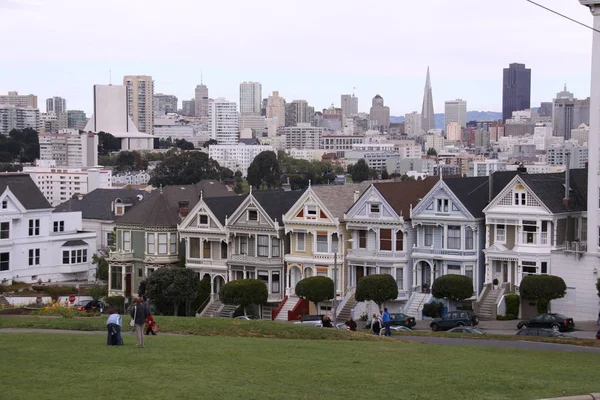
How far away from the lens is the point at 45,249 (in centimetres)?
7581

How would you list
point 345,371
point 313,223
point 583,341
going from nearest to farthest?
point 345,371, point 583,341, point 313,223

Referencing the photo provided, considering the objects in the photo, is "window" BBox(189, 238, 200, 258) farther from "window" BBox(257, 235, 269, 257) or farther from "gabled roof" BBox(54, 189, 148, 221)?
"gabled roof" BBox(54, 189, 148, 221)

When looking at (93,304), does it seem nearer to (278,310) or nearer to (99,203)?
(278,310)

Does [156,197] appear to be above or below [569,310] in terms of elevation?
above

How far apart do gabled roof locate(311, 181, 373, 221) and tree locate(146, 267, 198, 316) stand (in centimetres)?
788

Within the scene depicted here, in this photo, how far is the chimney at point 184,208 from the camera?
70.8 meters

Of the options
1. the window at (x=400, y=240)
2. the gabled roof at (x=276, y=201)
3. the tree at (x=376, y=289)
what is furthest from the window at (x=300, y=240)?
the tree at (x=376, y=289)

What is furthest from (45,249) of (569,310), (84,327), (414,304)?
(84,327)

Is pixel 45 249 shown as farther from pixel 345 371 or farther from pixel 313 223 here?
pixel 345 371

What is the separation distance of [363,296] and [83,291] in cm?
1991

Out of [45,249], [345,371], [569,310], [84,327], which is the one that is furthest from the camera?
[45,249]

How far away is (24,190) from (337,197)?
2098 centimetres

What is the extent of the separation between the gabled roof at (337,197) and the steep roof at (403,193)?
2.34 meters

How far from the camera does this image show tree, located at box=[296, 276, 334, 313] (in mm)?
59938
